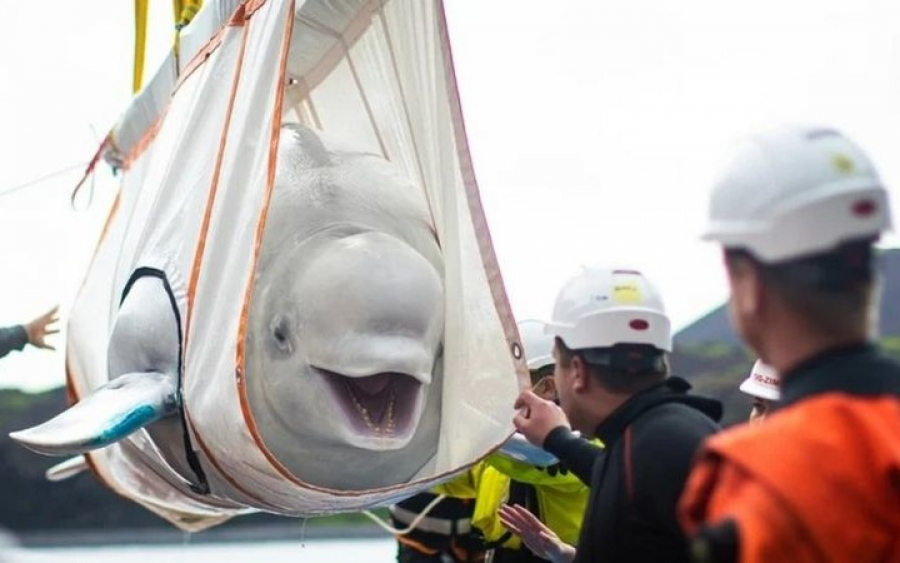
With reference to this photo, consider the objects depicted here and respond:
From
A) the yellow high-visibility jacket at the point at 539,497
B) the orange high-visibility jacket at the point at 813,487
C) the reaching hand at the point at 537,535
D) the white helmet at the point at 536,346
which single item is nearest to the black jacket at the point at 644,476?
the orange high-visibility jacket at the point at 813,487

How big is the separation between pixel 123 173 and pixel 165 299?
2.09m

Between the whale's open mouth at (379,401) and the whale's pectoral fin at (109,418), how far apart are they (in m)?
0.55

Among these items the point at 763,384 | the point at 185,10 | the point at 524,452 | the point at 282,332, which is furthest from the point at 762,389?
the point at 185,10

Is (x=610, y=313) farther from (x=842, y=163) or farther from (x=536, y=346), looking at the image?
(x=536, y=346)

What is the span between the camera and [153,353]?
5141 mm

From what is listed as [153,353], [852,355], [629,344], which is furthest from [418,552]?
[852,355]

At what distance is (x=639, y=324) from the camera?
3.10 metres

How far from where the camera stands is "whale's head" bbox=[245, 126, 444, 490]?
15.0ft

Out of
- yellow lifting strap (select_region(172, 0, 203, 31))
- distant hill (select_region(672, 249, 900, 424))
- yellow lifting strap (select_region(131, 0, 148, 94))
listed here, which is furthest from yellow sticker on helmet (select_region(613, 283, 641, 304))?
distant hill (select_region(672, 249, 900, 424))

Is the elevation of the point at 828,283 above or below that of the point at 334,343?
above

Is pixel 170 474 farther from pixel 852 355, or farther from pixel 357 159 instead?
pixel 852 355

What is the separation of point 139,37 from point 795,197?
6066 millimetres

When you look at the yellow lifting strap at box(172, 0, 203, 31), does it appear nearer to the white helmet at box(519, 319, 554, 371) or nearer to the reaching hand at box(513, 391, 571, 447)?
the white helmet at box(519, 319, 554, 371)

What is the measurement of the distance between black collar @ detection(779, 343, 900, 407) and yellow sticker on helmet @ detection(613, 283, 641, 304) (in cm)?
113
